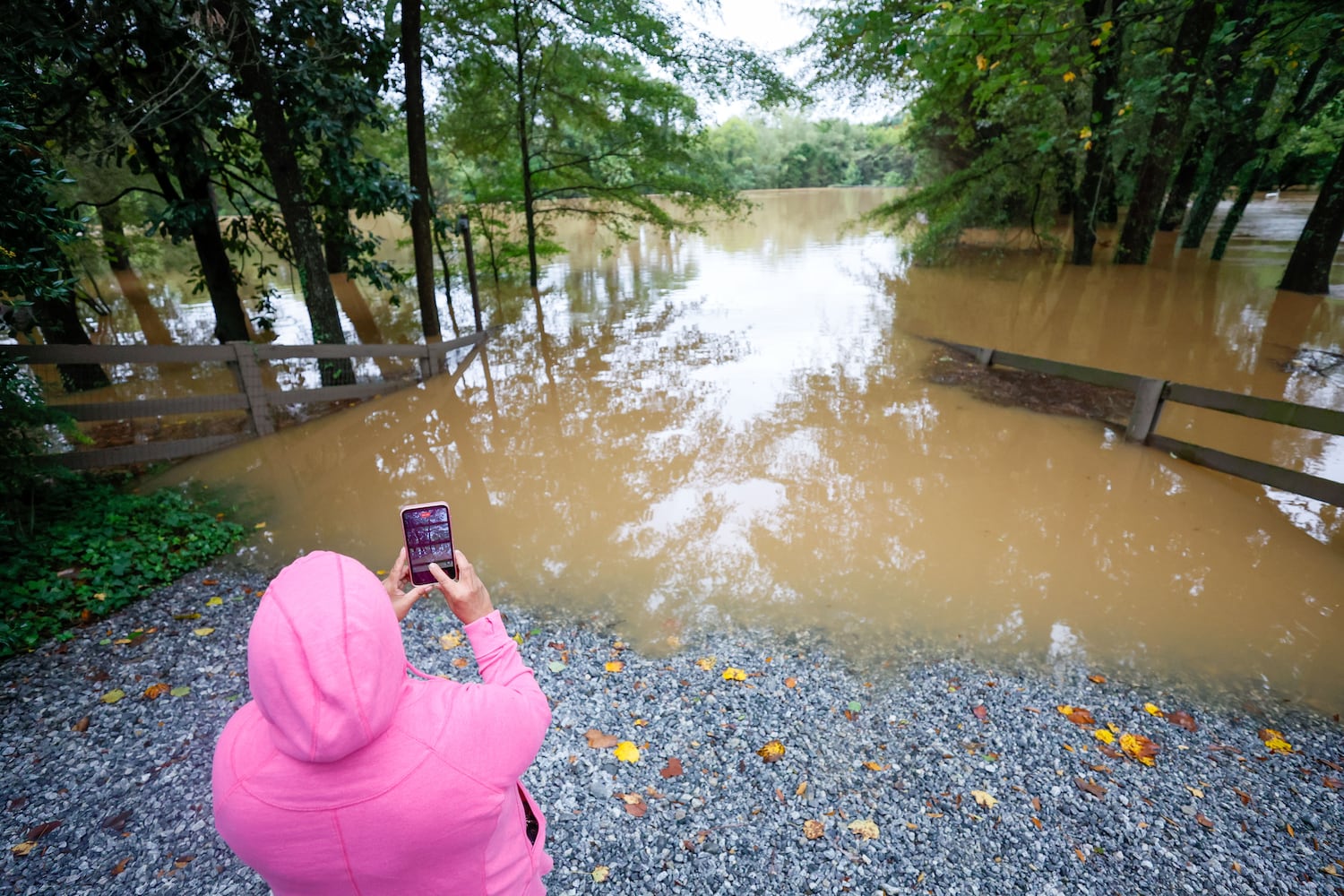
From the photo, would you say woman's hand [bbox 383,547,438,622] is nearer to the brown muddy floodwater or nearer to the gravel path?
the gravel path

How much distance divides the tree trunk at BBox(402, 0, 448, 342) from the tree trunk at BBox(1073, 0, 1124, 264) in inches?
467

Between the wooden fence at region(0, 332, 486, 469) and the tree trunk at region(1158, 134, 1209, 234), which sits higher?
the tree trunk at region(1158, 134, 1209, 234)

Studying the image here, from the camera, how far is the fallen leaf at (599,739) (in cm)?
328

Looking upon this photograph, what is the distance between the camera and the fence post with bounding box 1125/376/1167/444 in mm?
6812

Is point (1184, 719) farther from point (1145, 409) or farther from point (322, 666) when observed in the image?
point (1145, 409)

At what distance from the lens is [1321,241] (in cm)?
1248

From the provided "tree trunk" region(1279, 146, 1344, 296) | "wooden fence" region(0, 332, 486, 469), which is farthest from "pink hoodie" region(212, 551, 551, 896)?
"tree trunk" region(1279, 146, 1344, 296)

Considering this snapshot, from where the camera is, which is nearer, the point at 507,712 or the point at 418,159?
the point at 507,712

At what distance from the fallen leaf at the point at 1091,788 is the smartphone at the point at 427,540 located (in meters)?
3.17

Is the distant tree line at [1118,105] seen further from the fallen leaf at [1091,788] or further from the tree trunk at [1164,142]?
the fallen leaf at [1091,788]

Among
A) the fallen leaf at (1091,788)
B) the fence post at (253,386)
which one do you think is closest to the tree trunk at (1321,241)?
the fallen leaf at (1091,788)

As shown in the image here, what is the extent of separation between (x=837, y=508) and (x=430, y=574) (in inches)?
186

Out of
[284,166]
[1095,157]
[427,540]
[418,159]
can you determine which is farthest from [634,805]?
[1095,157]

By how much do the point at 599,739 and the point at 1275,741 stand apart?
3670 millimetres
